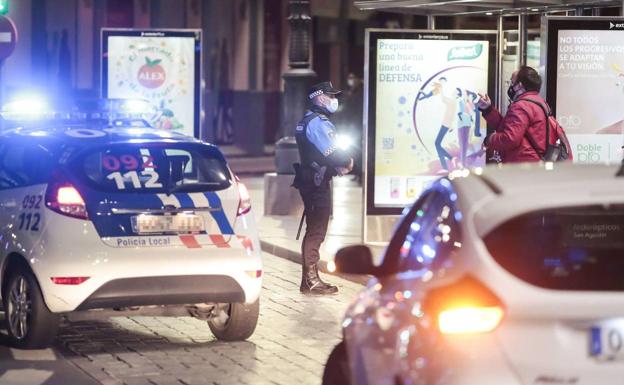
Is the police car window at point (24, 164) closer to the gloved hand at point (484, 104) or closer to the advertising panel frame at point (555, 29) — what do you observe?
the gloved hand at point (484, 104)

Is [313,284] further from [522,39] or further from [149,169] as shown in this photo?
[522,39]

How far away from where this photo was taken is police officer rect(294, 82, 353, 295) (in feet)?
41.9

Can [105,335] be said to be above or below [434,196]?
below

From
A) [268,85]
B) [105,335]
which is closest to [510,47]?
[105,335]

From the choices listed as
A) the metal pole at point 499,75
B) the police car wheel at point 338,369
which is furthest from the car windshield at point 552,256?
the metal pole at point 499,75

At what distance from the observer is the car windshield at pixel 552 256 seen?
537 cm

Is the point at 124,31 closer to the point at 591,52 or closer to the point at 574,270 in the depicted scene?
the point at 591,52

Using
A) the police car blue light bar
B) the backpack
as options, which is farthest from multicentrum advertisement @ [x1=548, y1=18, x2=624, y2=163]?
the police car blue light bar

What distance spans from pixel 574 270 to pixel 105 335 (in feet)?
18.9

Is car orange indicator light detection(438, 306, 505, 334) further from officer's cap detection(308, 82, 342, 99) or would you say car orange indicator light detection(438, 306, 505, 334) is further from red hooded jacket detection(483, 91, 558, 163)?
officer's cap detection(308, 82, 342, 99)

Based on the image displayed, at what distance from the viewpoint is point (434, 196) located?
606cm

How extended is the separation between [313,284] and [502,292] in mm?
7711

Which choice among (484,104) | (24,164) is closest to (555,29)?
(484,104)

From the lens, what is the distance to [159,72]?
19.1m
